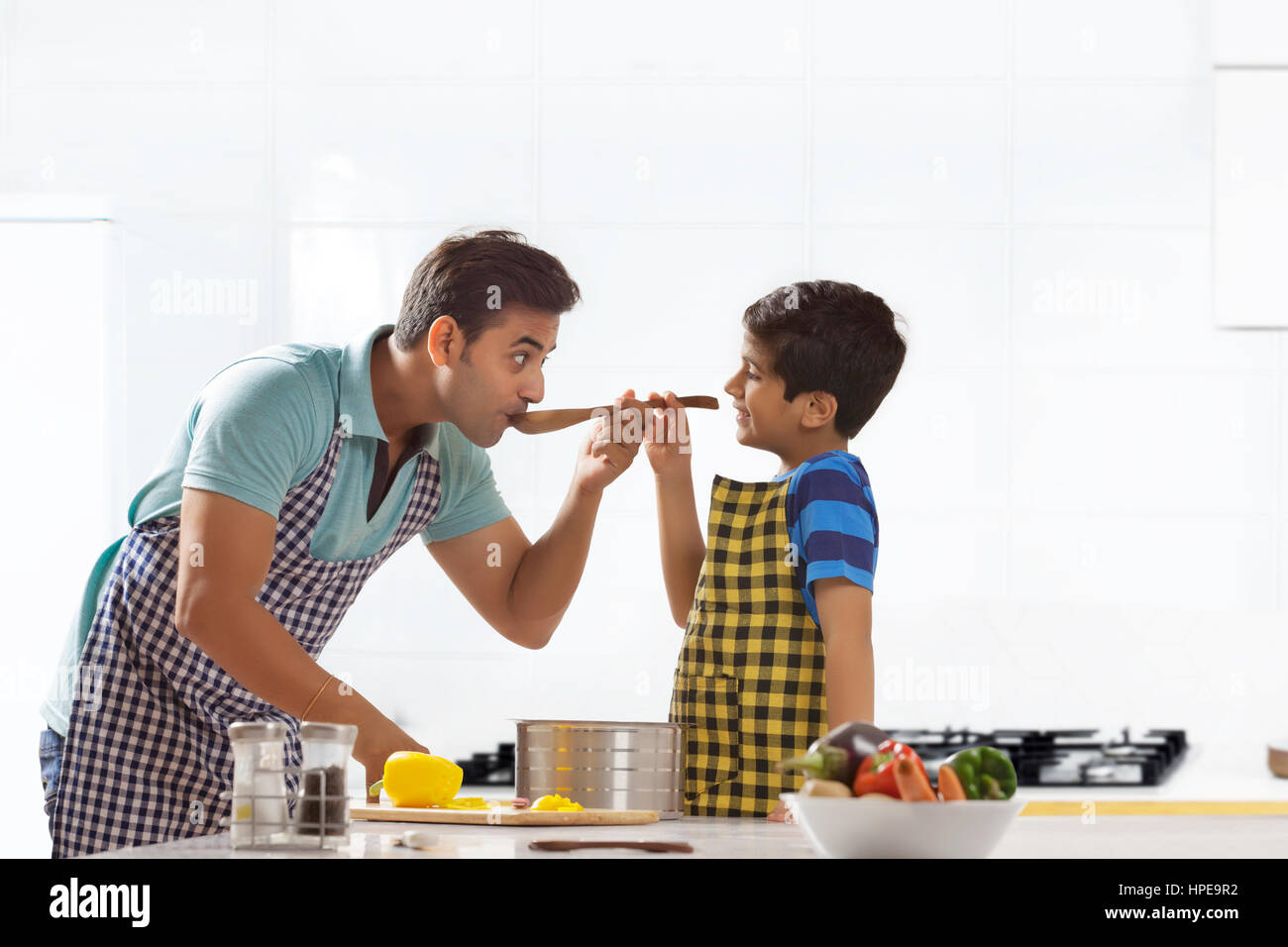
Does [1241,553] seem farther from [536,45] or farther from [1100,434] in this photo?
[536,45]

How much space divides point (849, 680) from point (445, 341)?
0.64 m

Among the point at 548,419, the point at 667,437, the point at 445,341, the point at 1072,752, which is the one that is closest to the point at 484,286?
the point at 445,341

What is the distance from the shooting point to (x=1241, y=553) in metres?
2.61

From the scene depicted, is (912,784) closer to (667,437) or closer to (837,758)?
(837,758)

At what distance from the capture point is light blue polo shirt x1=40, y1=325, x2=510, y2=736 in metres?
1.36

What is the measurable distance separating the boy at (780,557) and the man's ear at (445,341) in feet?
0.84

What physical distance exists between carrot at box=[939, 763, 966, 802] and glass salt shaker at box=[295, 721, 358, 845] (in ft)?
1.20

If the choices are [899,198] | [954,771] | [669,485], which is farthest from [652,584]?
[954,771]

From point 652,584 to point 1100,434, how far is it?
97 cm

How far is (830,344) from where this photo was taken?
58.9 inches

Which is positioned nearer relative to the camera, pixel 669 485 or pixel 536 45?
pixel 669 485

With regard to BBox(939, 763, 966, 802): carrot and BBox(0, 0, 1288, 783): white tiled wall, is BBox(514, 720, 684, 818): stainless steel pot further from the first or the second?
BBox(0, 0, 1288, 783): white tiled wall

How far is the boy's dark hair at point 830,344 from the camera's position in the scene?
1492 millimetres

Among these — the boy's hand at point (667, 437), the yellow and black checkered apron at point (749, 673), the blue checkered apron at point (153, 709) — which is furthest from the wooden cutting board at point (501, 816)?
the boy's hand at point (667, 437)
